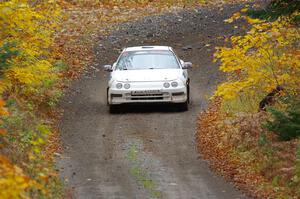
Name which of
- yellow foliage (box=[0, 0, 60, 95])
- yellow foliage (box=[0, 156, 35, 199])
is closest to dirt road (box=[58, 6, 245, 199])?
yellow foliage (box=[0, 0, 60, 95])

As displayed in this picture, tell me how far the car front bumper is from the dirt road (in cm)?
42

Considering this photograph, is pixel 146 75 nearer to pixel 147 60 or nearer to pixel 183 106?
pixel 147 60

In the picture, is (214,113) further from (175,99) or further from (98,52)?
(98,52)

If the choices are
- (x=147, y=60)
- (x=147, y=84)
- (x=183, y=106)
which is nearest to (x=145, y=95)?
(x=147, y=84)

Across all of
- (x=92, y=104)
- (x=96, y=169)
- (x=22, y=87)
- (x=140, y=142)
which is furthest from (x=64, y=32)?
(x=96, y=169)

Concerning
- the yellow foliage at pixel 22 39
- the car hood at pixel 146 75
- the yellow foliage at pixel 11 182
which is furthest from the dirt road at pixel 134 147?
the yellow foliage at pixel 11 182

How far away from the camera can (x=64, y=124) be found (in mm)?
17953

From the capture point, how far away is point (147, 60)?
1964 centimetres

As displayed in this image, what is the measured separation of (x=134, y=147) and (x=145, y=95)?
3200 millimetres

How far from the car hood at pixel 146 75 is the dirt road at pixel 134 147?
0.98 metres

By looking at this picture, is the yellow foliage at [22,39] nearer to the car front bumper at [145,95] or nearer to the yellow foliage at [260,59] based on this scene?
the car front bumper at [145,95]

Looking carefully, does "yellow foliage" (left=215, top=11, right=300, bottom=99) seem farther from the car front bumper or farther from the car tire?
the car tire

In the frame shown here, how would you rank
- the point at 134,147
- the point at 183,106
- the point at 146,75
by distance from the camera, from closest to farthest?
the point at 134,147 < the point at 146,75 < the point at 183,106

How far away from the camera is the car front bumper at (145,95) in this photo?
1823cm
